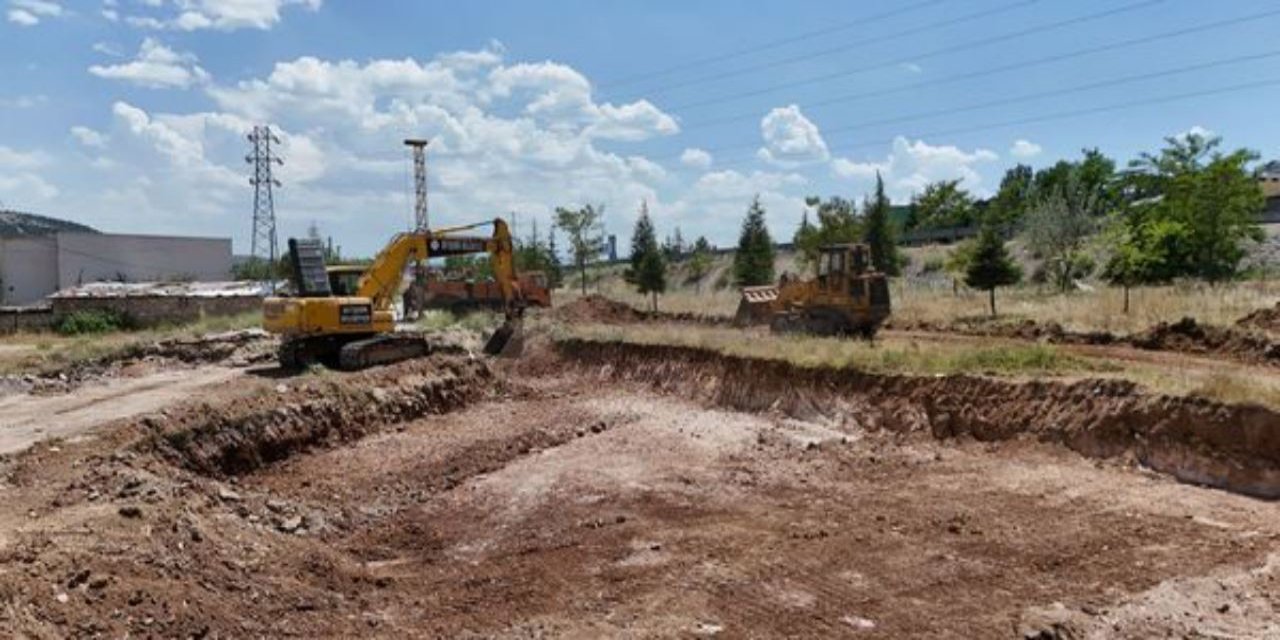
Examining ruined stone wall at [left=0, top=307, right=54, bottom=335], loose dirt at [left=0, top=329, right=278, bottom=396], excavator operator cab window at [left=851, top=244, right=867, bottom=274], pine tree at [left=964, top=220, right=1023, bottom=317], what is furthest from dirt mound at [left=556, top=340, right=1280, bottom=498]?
ruined stone wall at [left=0, top=307, right=54, bottom=335]

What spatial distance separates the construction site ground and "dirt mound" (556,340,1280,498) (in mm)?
54

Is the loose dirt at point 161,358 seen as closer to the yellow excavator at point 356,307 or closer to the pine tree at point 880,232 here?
the yellow excavator at point 356,307

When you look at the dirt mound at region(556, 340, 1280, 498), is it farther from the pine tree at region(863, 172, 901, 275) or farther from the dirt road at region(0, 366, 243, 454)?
the pine tree at region(863, 172, 901, 275)

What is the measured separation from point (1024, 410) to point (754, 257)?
39.6 metres

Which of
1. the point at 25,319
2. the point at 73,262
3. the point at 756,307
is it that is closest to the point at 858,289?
the point at 756,307

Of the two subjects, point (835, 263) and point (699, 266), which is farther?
point (699, 266)

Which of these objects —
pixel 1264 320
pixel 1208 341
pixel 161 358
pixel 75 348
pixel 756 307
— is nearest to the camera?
pixel 1208 341

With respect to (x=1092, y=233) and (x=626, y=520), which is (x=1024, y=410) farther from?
(x=1092, y=233)

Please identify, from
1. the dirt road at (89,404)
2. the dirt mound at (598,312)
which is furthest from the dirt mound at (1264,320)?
the dirt road at (89,404)

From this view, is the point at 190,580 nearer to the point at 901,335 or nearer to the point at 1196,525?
the point at 1196,525

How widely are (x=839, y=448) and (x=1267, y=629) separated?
7.28 metres

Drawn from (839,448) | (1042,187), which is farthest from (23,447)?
(1042,187)

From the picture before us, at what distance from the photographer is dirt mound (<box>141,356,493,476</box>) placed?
14.0 metres

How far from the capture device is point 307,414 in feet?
53.5
